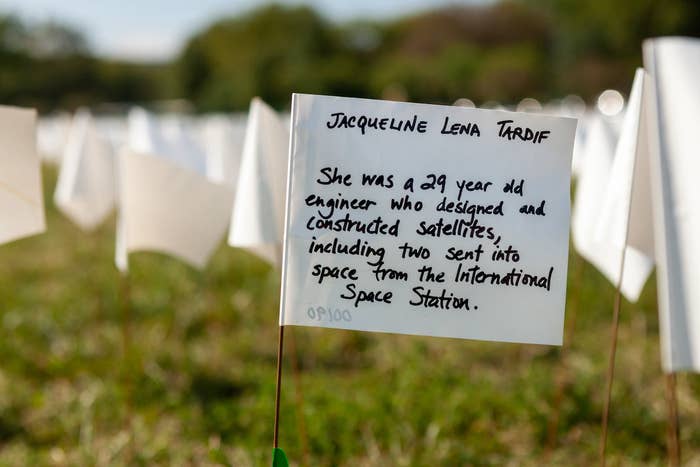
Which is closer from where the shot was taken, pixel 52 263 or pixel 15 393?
pixel 15 393

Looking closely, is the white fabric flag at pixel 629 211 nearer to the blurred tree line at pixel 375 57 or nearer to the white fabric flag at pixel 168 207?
the white fabric flag at pixel 168 207

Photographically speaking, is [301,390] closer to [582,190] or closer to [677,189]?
[582,190]

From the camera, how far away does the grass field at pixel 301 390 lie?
280 cm

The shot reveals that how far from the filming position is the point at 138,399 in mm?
3322

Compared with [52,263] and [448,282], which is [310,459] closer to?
[448,282]

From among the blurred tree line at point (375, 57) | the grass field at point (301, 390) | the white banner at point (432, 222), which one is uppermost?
the blurred tree line at point (375, 57)

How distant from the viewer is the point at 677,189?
176 cm

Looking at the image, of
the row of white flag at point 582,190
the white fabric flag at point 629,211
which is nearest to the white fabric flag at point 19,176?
the row of white flag at point 582,190

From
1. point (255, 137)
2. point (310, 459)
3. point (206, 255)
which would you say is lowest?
point (310, 459)

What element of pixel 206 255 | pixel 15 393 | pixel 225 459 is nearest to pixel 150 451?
pixel 225 459

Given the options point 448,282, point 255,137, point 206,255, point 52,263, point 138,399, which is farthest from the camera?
point 52,263

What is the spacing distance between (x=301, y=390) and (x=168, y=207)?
1225 mm

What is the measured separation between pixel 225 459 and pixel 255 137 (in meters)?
1.06

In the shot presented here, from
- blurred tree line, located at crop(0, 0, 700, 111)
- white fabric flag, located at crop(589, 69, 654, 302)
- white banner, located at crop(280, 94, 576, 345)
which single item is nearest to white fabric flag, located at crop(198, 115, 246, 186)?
white banner, located at crop(280, 94, 576, 345)
